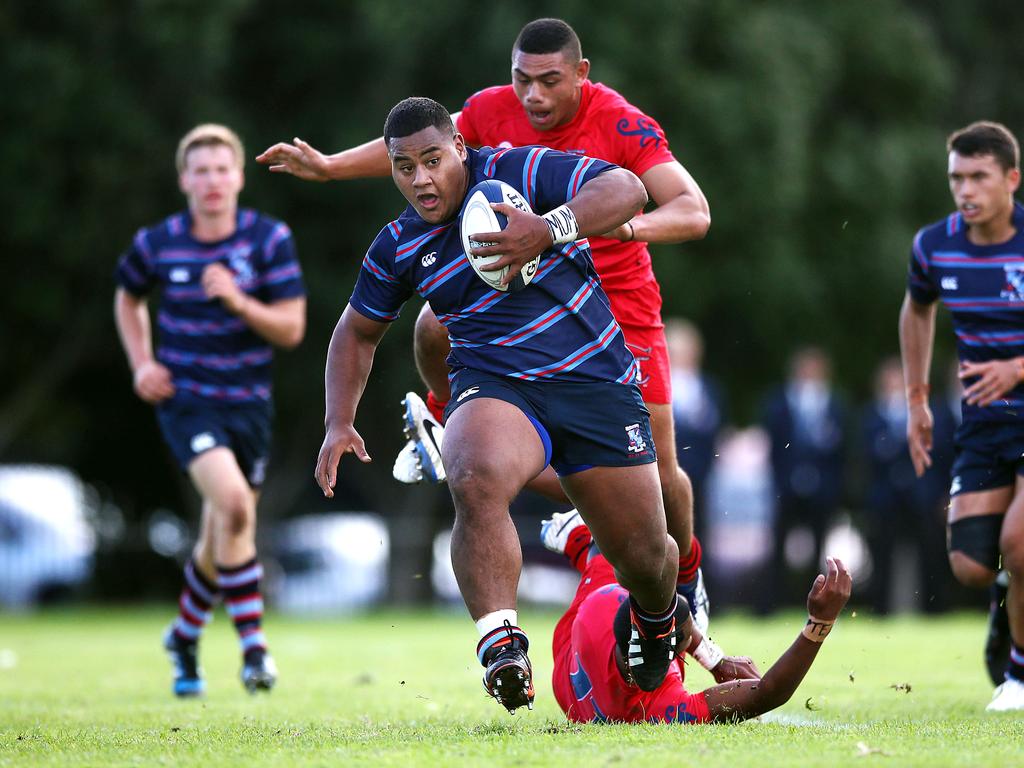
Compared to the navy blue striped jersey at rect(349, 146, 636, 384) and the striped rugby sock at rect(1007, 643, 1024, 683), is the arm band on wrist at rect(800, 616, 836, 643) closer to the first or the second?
the navy blue striped jersey at rect(349, 146, 636, 384)

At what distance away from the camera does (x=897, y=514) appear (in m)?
18.5

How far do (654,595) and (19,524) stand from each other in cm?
1961

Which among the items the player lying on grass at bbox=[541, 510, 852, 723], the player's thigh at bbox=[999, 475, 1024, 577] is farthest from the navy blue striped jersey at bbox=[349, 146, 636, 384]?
the player's thigh at bbox=[999, 475, 1024, 577]

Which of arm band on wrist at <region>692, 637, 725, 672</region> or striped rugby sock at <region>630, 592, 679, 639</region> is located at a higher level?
striped rugby sock at <region>630, 592, 679, 639</region>

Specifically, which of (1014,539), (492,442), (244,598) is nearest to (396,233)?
(492,442)

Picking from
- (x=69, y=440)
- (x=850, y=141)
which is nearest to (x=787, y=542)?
(x=850, y=141)

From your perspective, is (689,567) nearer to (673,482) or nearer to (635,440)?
(673,482)

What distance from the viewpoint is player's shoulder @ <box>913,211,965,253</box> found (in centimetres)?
838

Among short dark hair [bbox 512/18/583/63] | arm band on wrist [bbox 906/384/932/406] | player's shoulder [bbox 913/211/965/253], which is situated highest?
short dark hair [bbox 512/18/583/63]

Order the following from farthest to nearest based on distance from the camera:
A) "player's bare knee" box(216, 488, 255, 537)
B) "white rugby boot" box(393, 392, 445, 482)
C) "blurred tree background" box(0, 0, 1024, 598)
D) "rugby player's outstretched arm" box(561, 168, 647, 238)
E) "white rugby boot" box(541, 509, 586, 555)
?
"blurred tree background" box(0, 0, 1024, 598), "player's bare knee" box(216, 488, 255, 537), "white rugby boot" box(541, 509, 586, 555), "white rugby boot" box(393, 392, 445, 482), "rugby player's outstretched arm" box(561, 168, 647, 238)

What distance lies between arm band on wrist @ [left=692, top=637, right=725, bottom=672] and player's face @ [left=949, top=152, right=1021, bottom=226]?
8.63 ft

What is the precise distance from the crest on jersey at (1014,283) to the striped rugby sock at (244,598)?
185 inches

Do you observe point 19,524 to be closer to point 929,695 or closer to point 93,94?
point 93,94

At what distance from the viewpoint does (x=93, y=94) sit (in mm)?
20125
